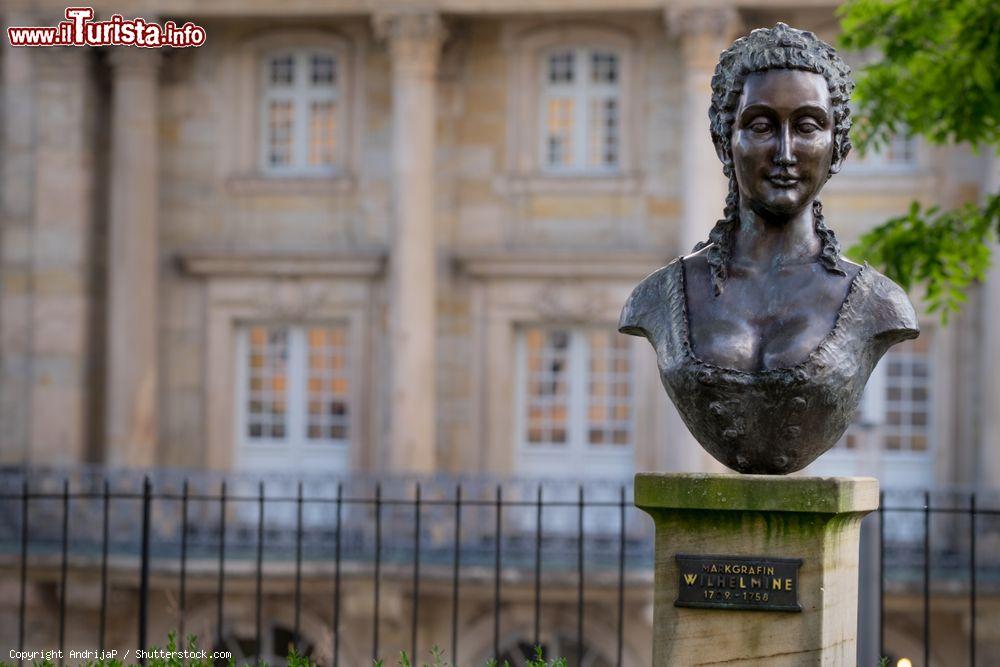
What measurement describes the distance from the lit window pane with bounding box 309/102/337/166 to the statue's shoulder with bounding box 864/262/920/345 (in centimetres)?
1948

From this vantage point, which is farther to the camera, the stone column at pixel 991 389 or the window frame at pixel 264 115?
the window frame at pixel 264 115

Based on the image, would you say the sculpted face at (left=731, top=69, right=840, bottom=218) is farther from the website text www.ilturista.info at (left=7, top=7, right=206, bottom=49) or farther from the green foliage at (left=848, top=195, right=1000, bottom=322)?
the website text www.ilturista.info at (left=7, top=7, right=206, bottom=49)

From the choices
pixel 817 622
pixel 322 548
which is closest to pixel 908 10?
pixel 817 622

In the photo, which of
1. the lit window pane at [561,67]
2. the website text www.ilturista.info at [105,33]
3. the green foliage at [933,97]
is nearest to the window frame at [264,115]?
the website text www.ilturista.info at [105,33]

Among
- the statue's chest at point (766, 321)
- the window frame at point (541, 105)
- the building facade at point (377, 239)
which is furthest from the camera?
the window frame at point (541, 105)

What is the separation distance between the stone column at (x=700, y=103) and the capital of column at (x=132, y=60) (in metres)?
6.95

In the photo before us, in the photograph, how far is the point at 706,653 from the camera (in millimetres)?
5879

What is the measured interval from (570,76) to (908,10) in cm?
1404

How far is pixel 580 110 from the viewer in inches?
965

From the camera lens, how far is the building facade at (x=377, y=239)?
23.5 metres

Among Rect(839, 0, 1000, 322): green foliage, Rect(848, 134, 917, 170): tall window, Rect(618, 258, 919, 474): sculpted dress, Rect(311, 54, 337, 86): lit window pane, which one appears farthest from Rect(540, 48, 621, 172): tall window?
Rect(618, 258, 919, 474): sculpted dress

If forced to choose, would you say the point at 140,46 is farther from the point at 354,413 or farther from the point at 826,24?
the point at 826,24

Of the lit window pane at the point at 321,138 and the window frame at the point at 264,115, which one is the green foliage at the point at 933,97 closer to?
the window frame at the point at 264,115

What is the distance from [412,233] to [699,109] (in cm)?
404
